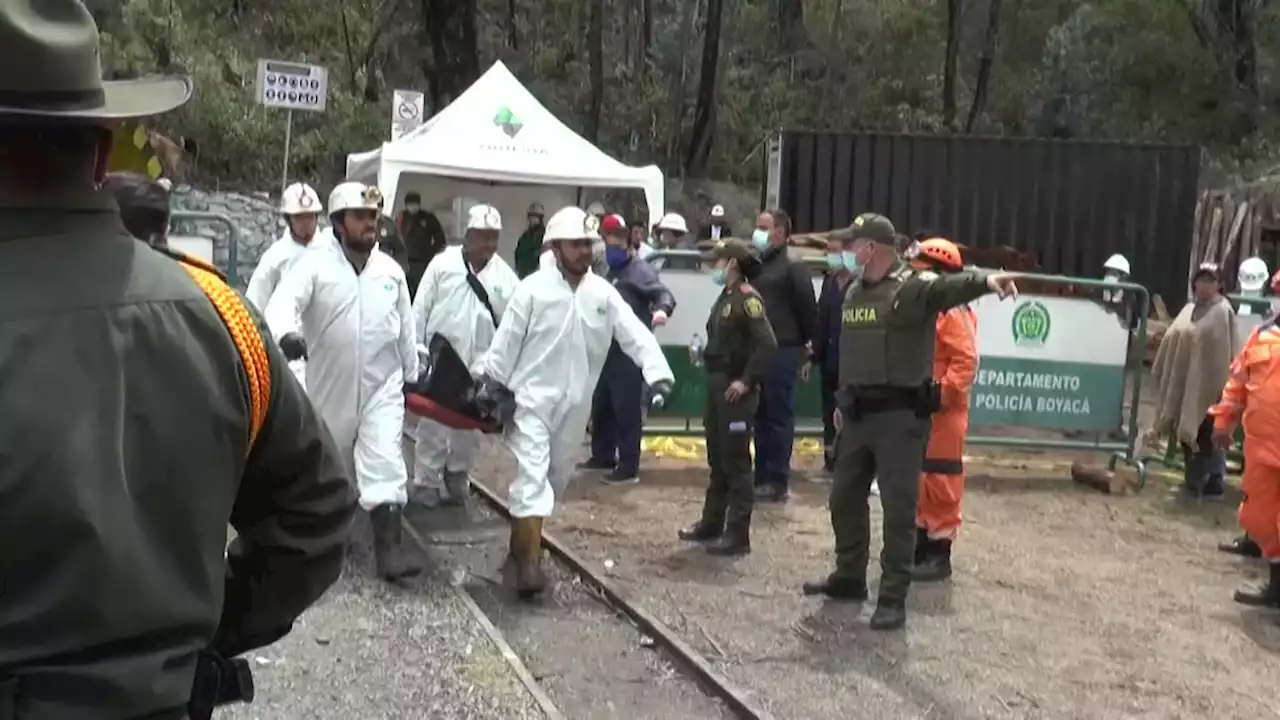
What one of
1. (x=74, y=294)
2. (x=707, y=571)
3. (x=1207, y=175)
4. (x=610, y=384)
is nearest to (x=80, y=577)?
(x=74, y=294)

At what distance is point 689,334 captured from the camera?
11.0m

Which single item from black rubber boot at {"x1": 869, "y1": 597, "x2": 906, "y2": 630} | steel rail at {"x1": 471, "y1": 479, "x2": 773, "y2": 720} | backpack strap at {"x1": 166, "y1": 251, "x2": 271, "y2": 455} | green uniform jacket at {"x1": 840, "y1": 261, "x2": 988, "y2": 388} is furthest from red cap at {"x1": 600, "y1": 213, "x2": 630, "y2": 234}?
backpack strap at {"x1": 166, "y1": 251, "x2": 271, "y2": 455}

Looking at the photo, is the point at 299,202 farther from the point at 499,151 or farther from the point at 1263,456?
the point at 499,151

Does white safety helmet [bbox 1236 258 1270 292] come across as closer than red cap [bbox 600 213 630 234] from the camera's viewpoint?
No

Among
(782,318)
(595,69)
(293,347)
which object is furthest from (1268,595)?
(595,69)

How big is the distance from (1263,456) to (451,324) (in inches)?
200

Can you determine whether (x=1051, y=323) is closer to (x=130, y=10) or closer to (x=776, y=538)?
(x=776, y=538)

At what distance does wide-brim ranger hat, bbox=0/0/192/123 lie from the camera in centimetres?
167

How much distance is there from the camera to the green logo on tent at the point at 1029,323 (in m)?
11.0

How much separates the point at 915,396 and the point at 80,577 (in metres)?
5.45

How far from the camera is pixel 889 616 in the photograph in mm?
6742

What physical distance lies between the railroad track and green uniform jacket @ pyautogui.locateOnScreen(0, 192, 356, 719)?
3.58m

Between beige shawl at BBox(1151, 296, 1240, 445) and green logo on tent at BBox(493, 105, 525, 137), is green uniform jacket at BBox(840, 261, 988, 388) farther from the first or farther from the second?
green logo on tent at BBox(493, 105, 525, 137)

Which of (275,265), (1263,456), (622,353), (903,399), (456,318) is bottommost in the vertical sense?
(1263,456)
